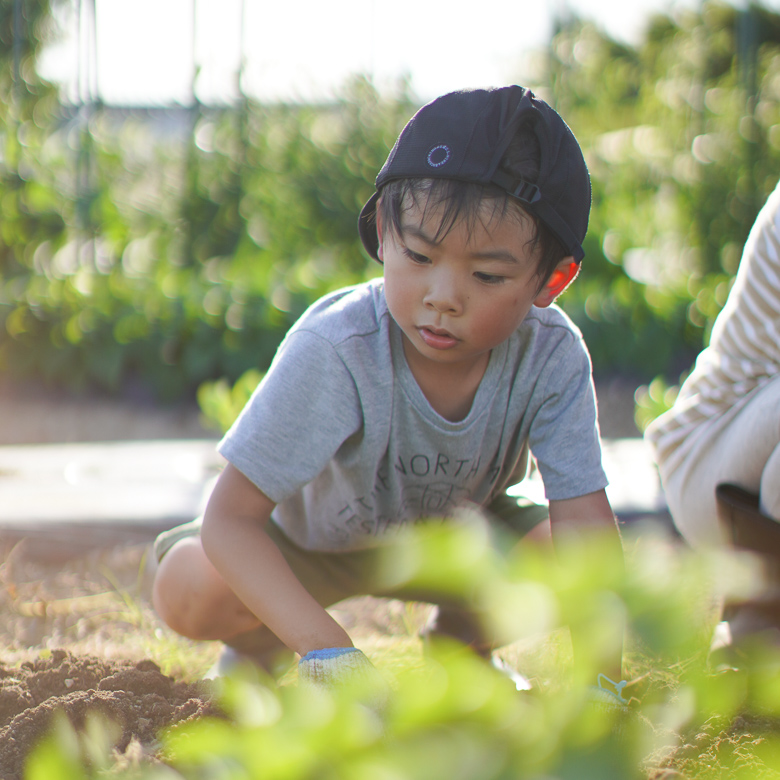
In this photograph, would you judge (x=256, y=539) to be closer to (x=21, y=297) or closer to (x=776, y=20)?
(x=21, y=297)

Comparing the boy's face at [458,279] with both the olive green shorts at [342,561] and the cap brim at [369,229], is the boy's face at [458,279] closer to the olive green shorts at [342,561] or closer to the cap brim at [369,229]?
the cap brim at [369,229]

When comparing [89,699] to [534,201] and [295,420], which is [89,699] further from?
[534,201]

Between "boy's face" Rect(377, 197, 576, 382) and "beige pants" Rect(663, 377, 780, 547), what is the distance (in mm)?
591

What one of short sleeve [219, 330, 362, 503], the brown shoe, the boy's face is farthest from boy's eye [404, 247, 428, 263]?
the brown shoe

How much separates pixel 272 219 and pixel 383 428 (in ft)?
13.5

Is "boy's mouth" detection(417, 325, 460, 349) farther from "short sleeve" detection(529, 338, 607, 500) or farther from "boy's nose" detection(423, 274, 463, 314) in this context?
"short sleeve" detection(529, 338, 607, 500)

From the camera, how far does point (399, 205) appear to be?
4.05ft

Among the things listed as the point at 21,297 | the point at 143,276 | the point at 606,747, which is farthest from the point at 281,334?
the point at 606,747

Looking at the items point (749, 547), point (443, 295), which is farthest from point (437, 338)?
point (749, 547)

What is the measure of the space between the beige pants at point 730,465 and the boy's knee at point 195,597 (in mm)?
892

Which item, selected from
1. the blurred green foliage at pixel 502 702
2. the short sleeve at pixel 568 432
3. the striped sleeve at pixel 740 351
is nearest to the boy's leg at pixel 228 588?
the short sleeve at pixel 568 432

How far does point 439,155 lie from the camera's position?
1190 mm

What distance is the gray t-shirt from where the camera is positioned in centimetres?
131

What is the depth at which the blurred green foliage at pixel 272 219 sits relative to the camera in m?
4.04
